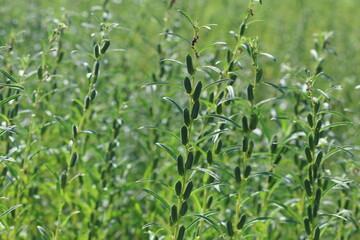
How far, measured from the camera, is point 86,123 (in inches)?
147

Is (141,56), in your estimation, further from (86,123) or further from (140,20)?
(86,123)

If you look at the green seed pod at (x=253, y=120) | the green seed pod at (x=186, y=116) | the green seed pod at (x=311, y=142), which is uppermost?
the green seed pod at (x=186, y=116)

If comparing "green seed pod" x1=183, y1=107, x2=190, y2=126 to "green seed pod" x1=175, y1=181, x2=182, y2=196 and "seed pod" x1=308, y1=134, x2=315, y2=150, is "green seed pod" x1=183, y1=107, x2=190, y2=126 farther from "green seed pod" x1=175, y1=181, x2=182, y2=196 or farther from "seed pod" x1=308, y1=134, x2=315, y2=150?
"seed pod" x1=308, y1=134, x2=315, y2=150

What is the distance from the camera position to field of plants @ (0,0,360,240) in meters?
2.52

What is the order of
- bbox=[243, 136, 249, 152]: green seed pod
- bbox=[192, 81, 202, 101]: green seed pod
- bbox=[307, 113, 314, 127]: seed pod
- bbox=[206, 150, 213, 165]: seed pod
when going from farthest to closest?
bbox=[206, 150, 213, 165]: seed pod → bbox=[243, 136, 249, 152]: green seed pod → bbox=[307, 113, 314, 127]: seed pod → bbox=[192, 81, 202, 101]: green seed pod

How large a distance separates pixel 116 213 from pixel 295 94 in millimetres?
1405

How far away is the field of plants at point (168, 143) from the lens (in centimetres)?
252

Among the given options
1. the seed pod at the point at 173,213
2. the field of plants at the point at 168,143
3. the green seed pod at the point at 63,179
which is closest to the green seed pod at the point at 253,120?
the field of plants at the point at 168,143

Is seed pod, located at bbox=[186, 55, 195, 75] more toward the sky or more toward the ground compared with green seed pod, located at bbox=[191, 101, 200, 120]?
more toward the sky

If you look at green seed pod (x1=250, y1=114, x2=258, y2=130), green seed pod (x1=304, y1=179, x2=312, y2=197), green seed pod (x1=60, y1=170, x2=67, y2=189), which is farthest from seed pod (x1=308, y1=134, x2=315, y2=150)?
green seed pod (x1=60, y1=170, x2=67, y2=189)

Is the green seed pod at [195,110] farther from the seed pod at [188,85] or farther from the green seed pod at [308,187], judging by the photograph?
the green seed pod at [308,187]

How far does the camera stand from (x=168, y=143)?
3.81 meters

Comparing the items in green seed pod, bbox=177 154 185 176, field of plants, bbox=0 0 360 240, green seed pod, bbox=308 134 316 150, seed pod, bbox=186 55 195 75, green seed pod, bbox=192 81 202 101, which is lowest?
field of plants, bbox=0 0 360 240

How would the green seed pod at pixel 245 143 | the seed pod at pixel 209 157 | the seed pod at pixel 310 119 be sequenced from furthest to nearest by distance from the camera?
the seed pod at pixel 209 157 < the green seed pod at pixel 245 143 < the seed pod at pixel 310 119
